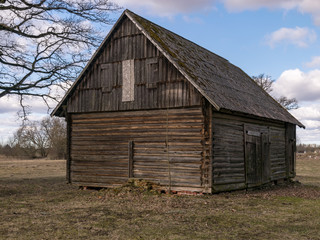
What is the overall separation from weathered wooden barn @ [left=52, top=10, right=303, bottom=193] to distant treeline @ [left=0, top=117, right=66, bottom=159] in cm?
4422

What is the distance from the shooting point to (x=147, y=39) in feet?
55.2

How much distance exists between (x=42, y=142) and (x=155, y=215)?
2409 inches

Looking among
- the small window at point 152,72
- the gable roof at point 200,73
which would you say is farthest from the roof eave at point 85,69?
the small window at point 152,72

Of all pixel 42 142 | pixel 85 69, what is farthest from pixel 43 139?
pixel 85 69

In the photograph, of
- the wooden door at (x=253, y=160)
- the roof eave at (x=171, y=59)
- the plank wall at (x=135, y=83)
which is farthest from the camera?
the wooden door at (x=253, y=160)

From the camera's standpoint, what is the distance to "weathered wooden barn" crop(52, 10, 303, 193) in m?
15.6

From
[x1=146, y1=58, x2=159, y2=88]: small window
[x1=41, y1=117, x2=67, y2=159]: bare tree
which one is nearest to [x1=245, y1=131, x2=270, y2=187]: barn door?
[x1=146, y1=58, x2=159, y2=88]: small window

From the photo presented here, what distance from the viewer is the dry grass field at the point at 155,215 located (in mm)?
8969

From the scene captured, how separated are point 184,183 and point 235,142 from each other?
10.7 feet

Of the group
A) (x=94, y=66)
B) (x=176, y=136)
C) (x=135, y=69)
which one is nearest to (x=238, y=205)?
(x=176, y=136)

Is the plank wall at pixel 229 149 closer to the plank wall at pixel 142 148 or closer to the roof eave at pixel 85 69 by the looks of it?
the plank wall at pixel 142 148

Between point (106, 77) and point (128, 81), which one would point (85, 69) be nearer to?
point (106, 77)

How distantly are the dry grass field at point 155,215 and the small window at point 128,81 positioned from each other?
4.09 metres

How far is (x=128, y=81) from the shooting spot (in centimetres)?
1727
